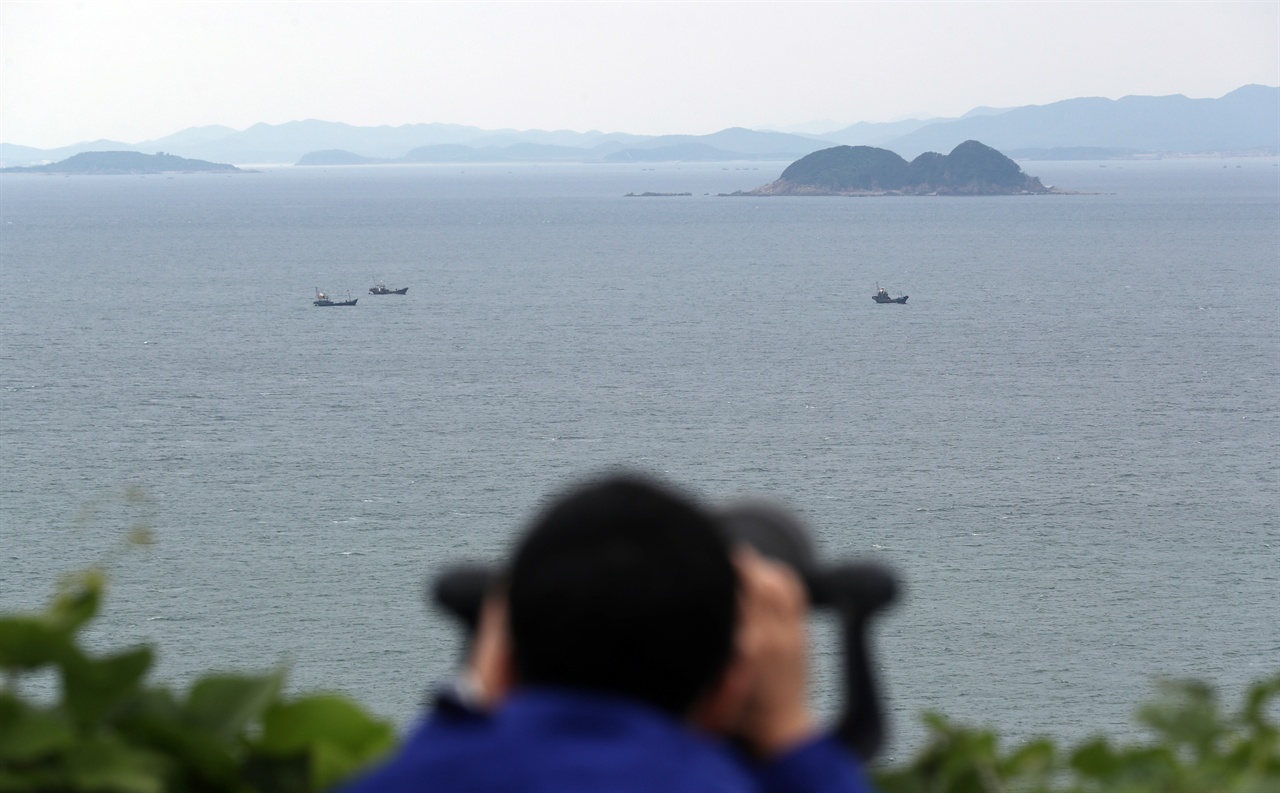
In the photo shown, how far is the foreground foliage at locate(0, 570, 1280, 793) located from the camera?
7.48ft

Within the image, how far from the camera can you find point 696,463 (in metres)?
88.7

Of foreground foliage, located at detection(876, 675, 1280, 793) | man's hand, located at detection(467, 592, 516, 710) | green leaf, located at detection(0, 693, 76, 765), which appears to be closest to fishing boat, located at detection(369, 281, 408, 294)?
foreground foliage, located at detection(876, 675, 1280, 793)

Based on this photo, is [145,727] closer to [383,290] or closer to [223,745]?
[223,745]

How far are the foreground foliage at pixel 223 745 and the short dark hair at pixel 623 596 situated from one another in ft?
2.61

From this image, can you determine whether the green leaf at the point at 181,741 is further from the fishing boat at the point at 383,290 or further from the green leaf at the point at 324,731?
the fishing boat at the point at 383,290

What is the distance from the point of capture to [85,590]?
2.58 m

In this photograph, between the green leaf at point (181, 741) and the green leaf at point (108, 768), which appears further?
the green leaf at point (181, 741)

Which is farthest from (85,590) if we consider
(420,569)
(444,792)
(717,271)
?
(717,271)

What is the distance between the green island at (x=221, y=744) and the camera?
2.28 metres

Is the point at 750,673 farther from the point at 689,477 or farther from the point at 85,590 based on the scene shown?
the point at 689,477

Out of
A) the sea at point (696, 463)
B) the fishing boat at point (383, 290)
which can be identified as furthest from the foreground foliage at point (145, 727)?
the fishing boat at point (383, 290)

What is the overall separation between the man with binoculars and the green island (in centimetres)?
67

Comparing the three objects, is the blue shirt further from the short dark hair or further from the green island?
the green island

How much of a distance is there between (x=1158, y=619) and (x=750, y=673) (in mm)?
72751
